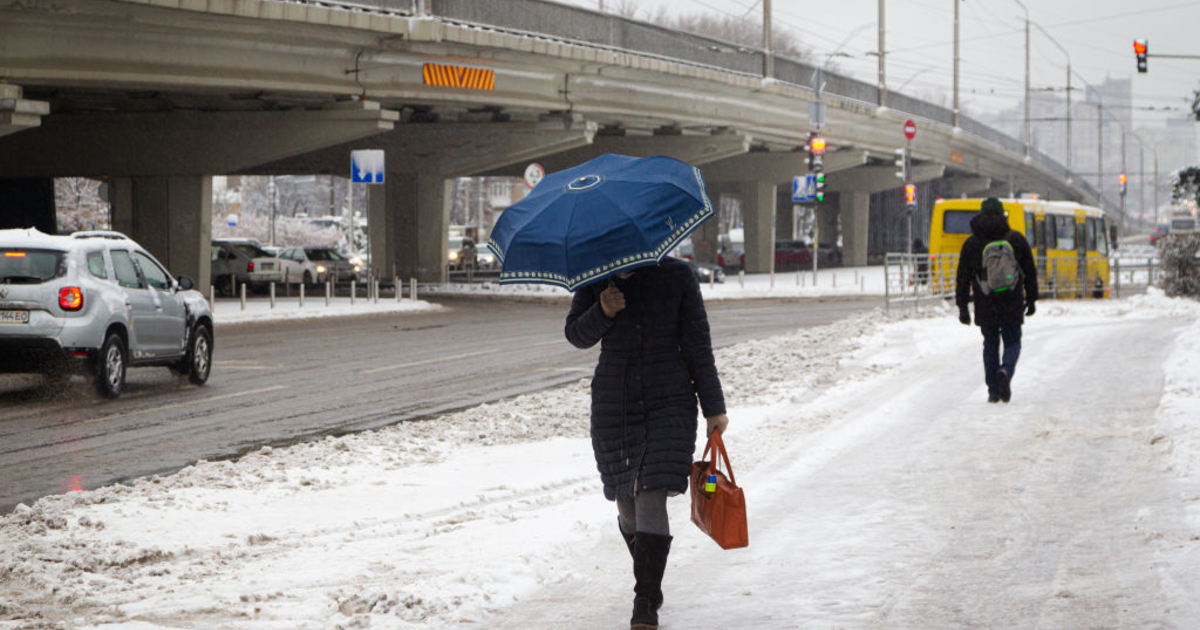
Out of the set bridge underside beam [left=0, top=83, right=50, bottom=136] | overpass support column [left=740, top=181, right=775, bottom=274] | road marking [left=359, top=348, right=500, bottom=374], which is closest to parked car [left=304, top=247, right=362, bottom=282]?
overpass support column [left=740, top=181, right=775, bottom=274]

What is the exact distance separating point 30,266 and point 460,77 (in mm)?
22584

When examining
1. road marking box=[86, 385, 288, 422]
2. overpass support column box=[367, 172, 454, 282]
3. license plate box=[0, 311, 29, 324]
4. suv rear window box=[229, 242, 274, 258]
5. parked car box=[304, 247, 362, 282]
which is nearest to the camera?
road marking box=[86, 385, 288, 422]

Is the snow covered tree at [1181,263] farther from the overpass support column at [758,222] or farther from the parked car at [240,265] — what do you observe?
the overpass support column at [758,222]

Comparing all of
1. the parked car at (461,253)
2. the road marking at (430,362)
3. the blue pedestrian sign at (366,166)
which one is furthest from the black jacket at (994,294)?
the parked car at (461,253)

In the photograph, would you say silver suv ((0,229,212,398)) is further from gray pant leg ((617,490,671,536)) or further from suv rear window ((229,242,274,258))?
suv rear window ((229,242,274,258))

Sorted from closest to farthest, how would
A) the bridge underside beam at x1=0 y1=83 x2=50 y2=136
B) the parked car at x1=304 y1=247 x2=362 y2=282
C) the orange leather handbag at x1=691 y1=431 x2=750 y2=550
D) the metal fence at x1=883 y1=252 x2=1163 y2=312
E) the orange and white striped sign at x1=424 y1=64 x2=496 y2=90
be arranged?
the orange leather handbag at x1=691 y1=431 x2=750 y2=550 < the bridge underside beam at x1=0 y1=83 x2=50 y2=136 < the metal fence at x1=883 y1=252 x2=1163 y2=312 < the orange and white striped sign at x1=424 y1=64 x2=496 y2=90 < the parked car at x1=304 y1=247 x2=362 y2=282

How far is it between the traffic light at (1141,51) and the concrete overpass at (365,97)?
13149 millimetres

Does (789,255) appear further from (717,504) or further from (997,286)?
(717,504)

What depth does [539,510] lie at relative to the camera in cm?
884

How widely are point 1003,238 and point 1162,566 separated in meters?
6.86

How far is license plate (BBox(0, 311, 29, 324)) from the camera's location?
1530cm

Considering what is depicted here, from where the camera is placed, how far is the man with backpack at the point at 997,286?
43.5 ft

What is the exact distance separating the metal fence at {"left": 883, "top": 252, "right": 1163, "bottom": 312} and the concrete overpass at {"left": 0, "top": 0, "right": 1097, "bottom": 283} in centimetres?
1120

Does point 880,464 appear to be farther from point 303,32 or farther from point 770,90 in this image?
point 770,90
